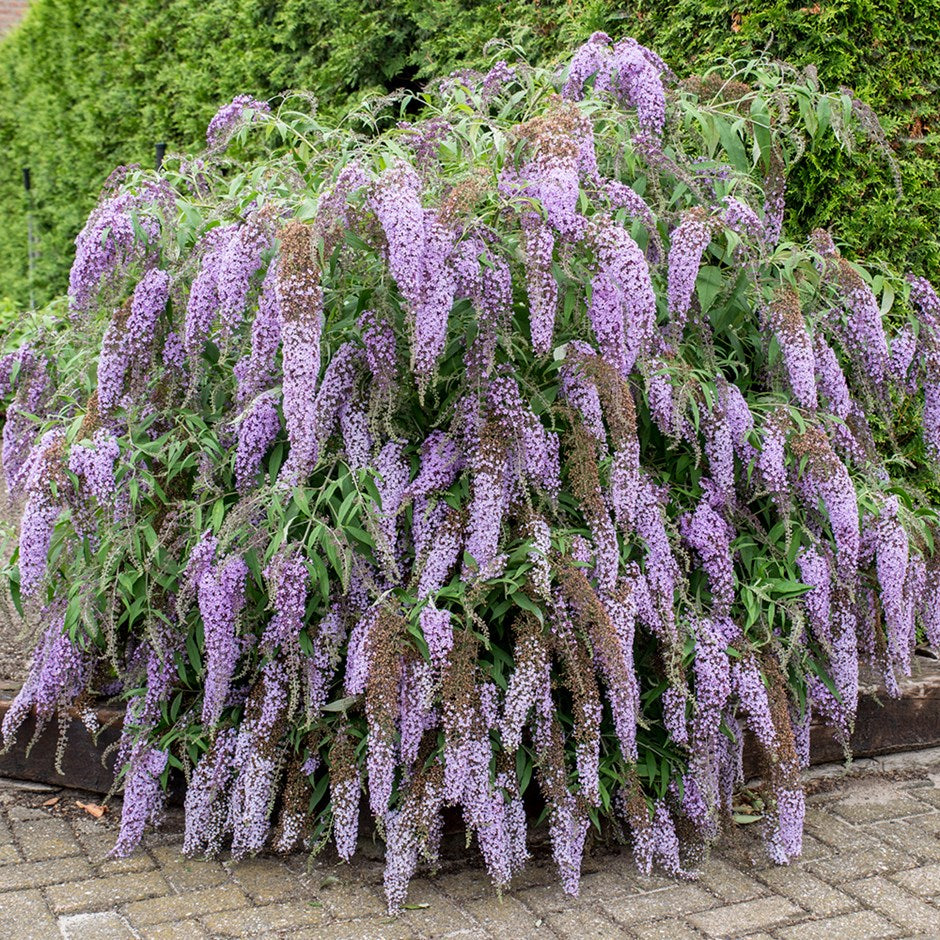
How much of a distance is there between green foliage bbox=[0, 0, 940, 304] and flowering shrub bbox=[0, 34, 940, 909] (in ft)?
2.94

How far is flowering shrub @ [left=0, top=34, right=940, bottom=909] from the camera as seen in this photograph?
9.53 feet

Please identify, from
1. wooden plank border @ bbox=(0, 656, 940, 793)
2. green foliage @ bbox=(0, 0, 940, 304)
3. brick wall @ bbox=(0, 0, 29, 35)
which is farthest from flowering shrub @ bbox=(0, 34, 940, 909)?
brick wall @ bbox=(0, 0, 29, 35)

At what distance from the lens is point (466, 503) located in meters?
3.07

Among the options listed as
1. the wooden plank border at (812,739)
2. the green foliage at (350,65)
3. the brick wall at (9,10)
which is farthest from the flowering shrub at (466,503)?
the brick wall at (9,10)

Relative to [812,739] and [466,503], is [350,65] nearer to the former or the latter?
[466,503]

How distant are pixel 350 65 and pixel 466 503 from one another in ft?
14.6

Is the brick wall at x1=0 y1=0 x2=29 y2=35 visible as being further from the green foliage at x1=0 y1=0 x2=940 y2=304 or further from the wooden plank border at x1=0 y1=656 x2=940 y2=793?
the wooden plank border at x1=0 y1=656 x2=940 y2=793

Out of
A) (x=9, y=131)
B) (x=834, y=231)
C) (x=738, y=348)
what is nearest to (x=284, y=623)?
(x=738, y=348)

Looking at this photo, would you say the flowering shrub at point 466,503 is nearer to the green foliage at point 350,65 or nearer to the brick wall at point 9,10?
the green foliage at point 350,65

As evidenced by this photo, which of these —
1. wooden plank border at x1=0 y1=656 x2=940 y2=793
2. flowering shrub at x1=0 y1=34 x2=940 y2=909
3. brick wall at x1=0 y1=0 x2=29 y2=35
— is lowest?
wooden plank border at x1=0 y1=656 x2=940 y2=793

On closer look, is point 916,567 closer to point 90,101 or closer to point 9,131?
point 90,101

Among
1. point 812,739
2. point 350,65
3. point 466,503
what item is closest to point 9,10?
point 350,65

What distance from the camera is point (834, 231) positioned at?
428cm

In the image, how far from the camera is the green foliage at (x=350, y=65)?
4.22 meters
